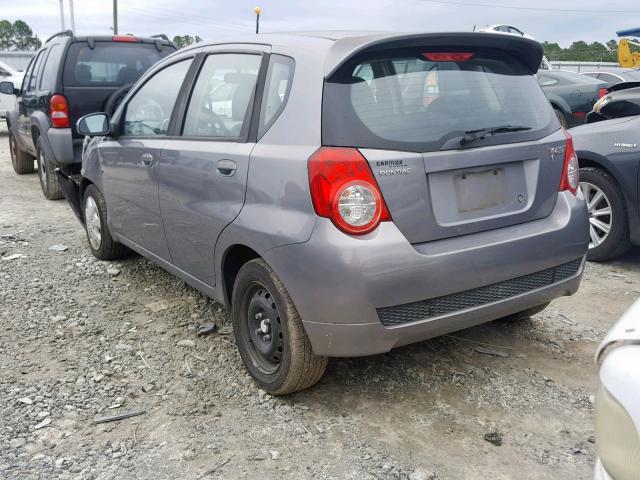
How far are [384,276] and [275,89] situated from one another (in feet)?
3.53

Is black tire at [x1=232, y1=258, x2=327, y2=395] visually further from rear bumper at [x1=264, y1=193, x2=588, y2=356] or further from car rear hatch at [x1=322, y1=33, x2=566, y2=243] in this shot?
car rear hatch at [x1=322, y1=33, x2=566, y2=243]

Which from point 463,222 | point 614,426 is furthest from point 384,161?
point 614,426

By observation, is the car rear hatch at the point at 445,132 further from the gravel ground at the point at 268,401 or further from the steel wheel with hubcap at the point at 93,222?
the steel wheel with hubcap at the point at 93,222

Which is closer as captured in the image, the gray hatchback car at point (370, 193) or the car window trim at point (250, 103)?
the gray hatchback car at point (370, 193)

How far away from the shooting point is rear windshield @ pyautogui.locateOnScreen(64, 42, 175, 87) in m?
7.00

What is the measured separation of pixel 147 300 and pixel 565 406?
2.84 meters

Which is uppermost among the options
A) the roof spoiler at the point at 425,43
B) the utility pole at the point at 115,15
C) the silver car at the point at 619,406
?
the utility pole at the point at 115,15

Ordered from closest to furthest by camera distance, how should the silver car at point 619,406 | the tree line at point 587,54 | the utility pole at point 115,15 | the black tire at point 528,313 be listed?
1. the silver car at point 619,406
2. the black tire at point 528,313
3. the utility pole at point 115,15
4. the tree line at point 587,54

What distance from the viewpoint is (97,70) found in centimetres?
714

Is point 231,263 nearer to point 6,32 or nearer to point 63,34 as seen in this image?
point 63,34

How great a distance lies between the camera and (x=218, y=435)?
2.82 m

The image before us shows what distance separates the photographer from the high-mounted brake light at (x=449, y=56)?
2.86m

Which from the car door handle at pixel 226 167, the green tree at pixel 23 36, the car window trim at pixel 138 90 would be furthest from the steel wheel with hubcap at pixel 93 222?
the green tree at pixel 23 36

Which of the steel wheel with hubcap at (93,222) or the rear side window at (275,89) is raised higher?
the rear side window at (275,89)
